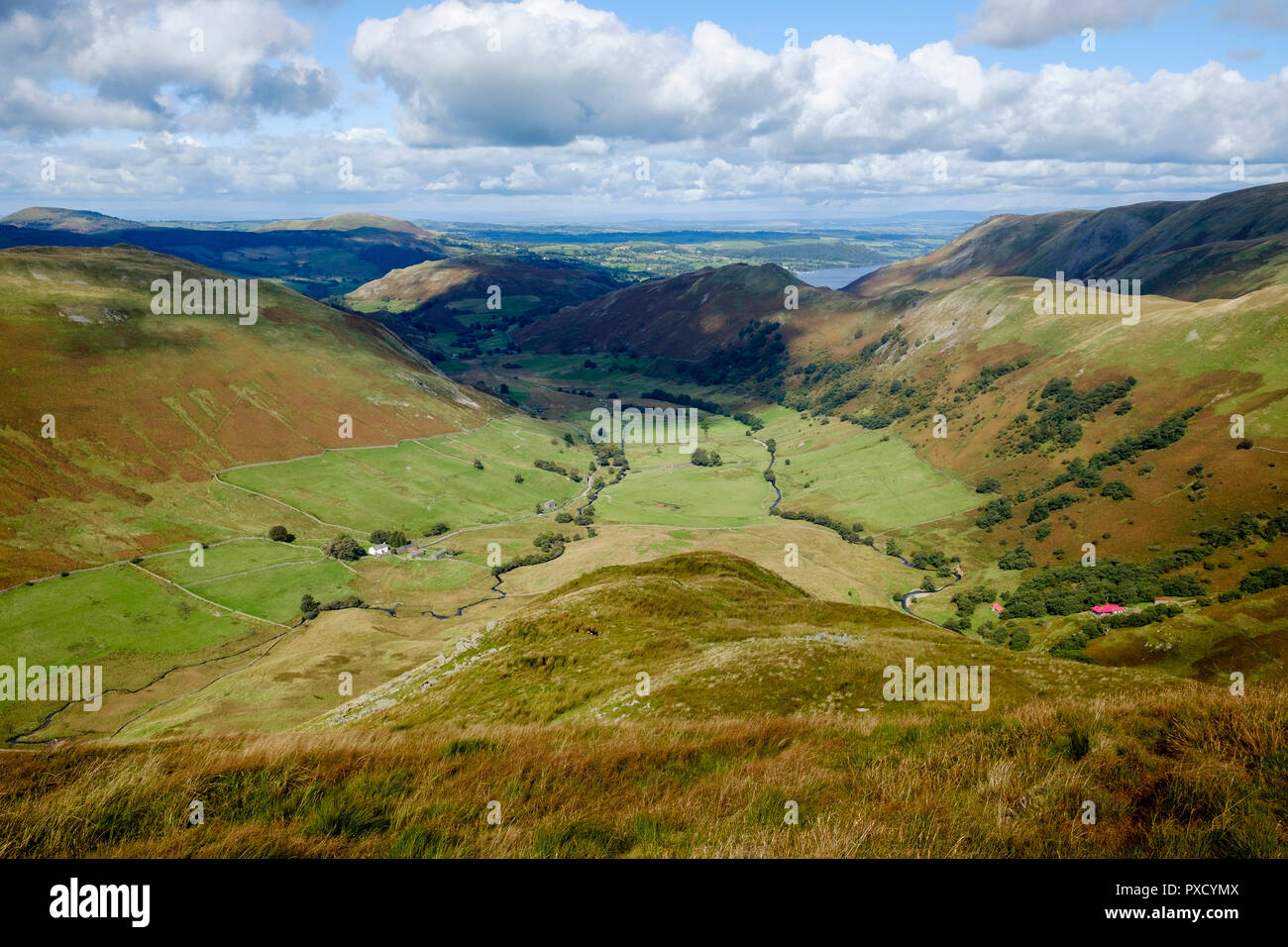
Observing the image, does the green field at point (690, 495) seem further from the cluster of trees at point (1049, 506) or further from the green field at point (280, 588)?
the green field at point (280, 588)

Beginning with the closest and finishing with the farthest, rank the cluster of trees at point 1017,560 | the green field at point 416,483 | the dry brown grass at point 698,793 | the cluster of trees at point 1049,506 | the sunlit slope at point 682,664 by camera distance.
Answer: the dry brown grass at point 698,793, the sunlit slope at point 682,664, the cluster of trees at point 1017,560, the cluster of trees at point 1049,506, the green field at point 416,483

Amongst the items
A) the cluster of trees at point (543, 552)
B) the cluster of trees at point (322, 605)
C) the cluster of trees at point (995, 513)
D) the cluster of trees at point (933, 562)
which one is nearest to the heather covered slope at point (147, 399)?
the cluster of trees at point (322, 605)

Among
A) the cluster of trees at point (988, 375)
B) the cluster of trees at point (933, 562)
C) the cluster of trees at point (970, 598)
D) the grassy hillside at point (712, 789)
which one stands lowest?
the cluster of trees at point (970, 598)

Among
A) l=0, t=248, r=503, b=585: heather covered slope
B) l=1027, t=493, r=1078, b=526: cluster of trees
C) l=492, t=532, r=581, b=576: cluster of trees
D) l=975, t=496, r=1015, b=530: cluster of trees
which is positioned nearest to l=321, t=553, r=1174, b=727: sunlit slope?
l=492, t=532, r=581, b=576: cluster of trees

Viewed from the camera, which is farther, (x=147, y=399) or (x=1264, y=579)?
(x=147, y=399)

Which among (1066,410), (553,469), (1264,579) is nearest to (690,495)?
(553,469)

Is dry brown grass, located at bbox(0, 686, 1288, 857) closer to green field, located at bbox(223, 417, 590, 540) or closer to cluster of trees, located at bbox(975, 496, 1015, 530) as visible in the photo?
green field, located at bbox(223, 417, 590, 540)

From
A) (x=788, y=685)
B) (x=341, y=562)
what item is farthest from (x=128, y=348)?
(x=788, y=685)

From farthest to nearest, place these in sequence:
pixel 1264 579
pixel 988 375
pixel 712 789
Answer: pixel 988 375, pixel 1264 579, pixel 712 789

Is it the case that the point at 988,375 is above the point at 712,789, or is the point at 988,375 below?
above

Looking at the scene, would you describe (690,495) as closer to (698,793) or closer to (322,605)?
(322,605)
